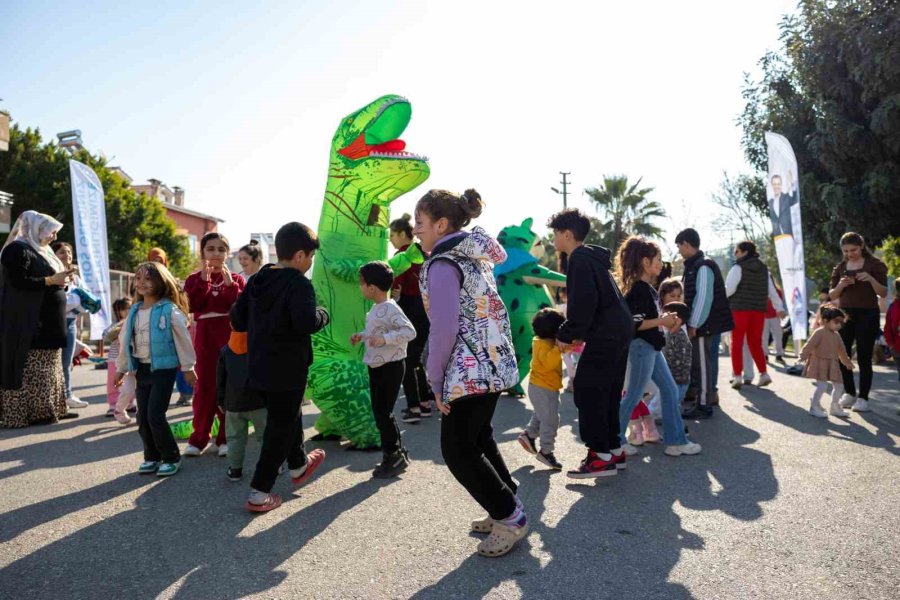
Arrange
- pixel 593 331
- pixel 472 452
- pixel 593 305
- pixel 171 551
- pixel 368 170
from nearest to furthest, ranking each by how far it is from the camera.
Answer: pixel 472 452, pixel 171 551, pixel 593 305, pixel 593 331, pixel 368 170

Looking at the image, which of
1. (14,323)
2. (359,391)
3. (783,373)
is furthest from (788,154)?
(14,323)

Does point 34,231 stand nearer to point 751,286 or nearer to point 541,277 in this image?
point 541,277

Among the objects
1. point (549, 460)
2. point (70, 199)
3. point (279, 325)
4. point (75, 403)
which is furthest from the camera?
point (70, 199)

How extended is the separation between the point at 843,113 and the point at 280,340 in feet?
43.2

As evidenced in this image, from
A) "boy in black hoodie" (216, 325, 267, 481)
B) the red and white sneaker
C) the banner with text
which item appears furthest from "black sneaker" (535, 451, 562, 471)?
the banner with text

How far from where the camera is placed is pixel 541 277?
6973 mm

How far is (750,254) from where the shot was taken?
733 cm

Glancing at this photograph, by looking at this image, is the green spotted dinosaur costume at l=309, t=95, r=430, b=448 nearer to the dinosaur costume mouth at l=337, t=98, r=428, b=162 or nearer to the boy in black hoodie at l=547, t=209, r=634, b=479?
the dinosaur costume mouth at l=337, t=98, r=428, b=162

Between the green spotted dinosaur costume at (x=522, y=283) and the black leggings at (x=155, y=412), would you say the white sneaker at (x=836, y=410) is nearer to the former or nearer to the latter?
the green spotted dinosaur costume at (x=522, y=283)

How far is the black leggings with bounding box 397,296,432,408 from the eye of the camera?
6305 mm

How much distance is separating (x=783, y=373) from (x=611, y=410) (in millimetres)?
6198

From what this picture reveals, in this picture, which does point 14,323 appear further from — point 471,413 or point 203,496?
point 471,413

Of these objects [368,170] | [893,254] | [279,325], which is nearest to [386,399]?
[279,325]

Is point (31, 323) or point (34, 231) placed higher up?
point (34, 231)
